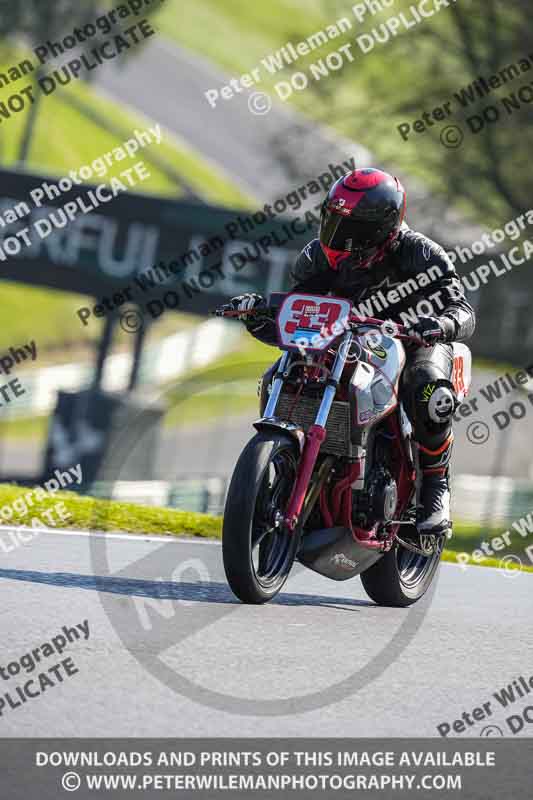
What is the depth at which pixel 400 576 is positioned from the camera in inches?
271

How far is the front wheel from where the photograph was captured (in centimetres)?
557

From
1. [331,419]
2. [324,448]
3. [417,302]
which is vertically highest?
[417,302]

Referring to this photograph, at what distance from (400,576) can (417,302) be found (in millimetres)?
1379

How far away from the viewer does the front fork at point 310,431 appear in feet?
19.1

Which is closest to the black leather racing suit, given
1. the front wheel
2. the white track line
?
the front wheel

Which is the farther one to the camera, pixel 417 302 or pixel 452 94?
pixel 452 94

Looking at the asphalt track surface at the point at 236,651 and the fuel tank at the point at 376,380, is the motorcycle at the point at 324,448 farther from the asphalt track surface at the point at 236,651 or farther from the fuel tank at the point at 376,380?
the asphalt track surface at the point at 236,651

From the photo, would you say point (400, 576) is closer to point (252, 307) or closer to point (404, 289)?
point (404, 289)

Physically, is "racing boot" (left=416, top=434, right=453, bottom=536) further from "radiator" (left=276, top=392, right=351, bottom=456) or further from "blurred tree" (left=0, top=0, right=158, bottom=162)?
"blurred tree" (left=0, top=0, right=158, bottom=162)

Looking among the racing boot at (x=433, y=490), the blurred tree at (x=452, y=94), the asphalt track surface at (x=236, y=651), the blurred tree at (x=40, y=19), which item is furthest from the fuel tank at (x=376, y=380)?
the blurred tree at (x=40, y=19)

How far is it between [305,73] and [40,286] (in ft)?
24.7
